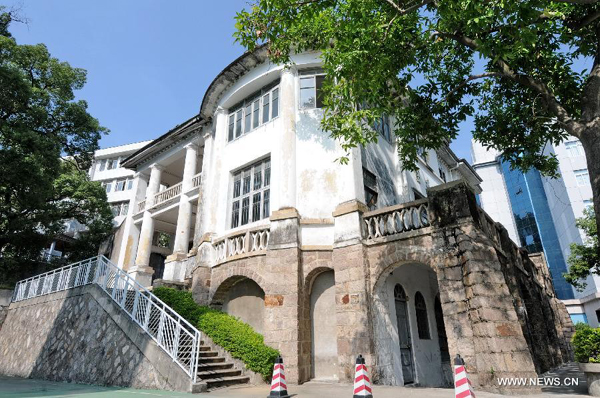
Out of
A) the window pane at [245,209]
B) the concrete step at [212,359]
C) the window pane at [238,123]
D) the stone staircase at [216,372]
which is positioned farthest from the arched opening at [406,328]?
the window pane at [238,123]

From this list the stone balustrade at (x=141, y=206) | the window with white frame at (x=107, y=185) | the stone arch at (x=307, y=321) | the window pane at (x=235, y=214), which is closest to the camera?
the stone arch at (x=307, y=321)

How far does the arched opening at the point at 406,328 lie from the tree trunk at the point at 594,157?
4622mm

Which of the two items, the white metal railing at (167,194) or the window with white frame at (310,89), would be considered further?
the white metal railing at (167,194)

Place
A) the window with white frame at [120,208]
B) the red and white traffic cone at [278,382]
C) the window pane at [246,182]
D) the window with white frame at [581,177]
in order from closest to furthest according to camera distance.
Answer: the red and white traffic cone at [278,382] < the window pane at [246,182] < the window with white frame at [120,208] < the window with white frame at [581,177]

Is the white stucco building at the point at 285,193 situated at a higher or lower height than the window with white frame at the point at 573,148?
lower

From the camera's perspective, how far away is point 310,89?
516 inches

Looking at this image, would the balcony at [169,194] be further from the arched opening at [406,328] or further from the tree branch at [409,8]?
the tree branch at [409,8]

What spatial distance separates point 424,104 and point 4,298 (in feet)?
65.5

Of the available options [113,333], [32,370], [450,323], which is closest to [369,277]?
[450,323]

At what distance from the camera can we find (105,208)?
22281 millimetres

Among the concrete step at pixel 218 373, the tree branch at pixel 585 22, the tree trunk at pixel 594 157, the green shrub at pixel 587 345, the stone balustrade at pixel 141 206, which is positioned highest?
the stone balustrade at pixel 141 206

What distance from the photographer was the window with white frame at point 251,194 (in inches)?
499

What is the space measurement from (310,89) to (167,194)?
11102 mm

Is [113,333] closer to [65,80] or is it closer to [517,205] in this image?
[65,80]
